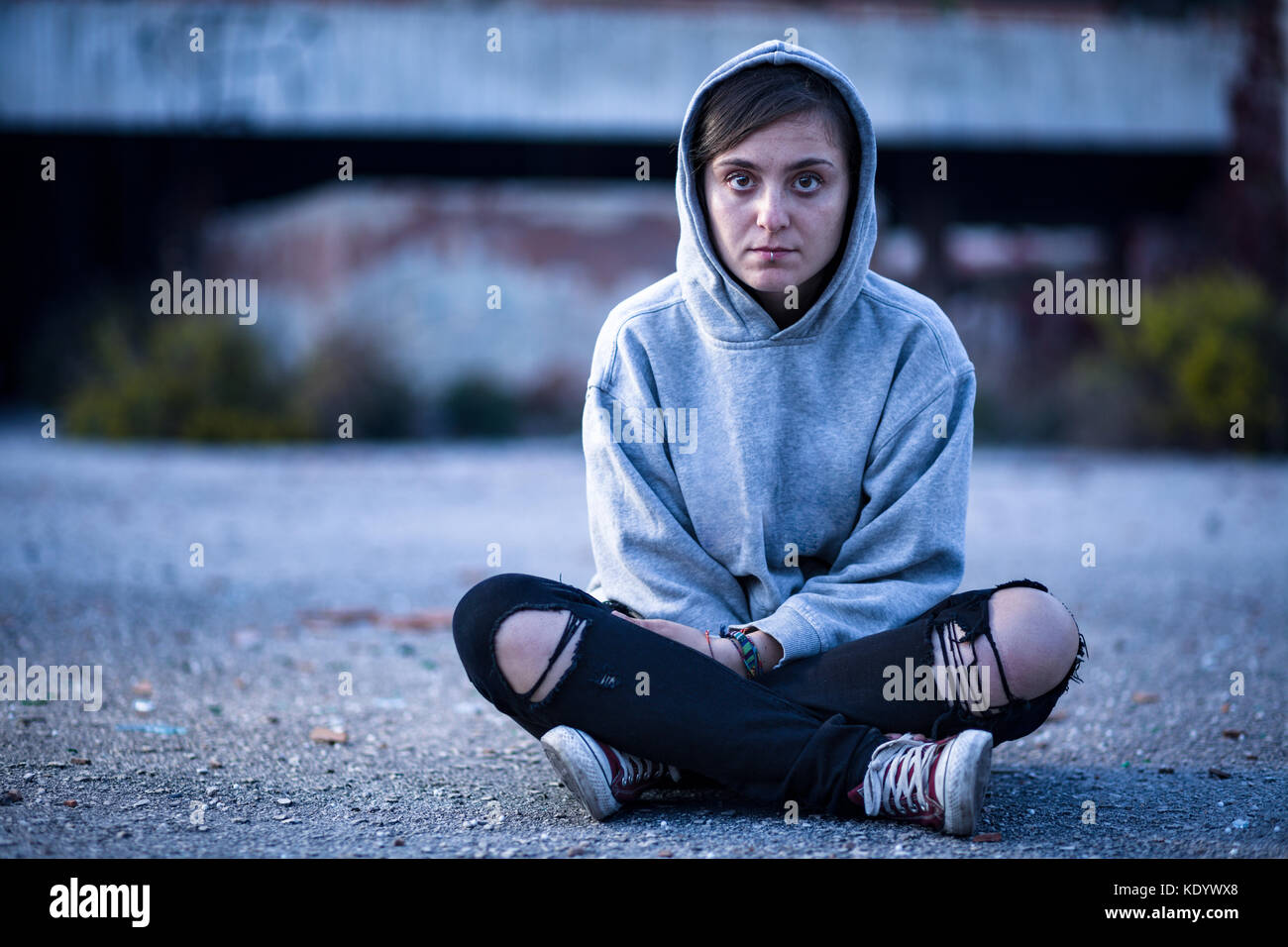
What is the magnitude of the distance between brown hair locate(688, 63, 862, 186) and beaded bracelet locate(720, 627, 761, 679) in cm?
99

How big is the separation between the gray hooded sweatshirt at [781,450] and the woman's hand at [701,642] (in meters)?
0.08

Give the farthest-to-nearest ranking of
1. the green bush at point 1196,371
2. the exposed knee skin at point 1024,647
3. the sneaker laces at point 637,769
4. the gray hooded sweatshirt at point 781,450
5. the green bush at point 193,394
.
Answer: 1. the green bush at point 193,394
2. the green bush at point 1196,371
3. the gray hooded sweatshirt at point 781,450
4. the sneaker laces at point 637,769
5. the exposed knee skin at point 1024,647

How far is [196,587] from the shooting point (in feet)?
17.0

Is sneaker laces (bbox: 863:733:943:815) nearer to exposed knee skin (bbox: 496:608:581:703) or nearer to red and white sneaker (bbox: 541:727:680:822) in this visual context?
red and white sneaker (bbox: 541:727:680:822)

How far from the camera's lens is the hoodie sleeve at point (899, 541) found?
2463 mm

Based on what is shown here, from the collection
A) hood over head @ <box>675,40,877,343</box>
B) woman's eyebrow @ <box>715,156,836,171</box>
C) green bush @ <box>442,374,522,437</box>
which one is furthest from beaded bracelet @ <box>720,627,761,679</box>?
green bush @ <box>442,374,522,437</box>

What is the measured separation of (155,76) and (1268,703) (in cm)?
1232

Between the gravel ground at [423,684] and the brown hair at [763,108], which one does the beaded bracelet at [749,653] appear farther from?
the brown hair at [763,108]

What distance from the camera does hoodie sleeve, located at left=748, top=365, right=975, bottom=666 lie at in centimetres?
246

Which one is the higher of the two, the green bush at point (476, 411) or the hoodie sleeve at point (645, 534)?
the green bush at point (476, 411)

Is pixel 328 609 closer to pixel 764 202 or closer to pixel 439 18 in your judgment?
pixel 764 202

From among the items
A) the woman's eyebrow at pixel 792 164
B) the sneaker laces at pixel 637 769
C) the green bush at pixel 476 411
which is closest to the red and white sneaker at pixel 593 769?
the sneaker laces at pixel 637 769

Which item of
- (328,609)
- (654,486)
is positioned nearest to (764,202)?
(654,486)

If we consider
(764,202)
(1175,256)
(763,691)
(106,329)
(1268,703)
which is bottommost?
(1268,703)
